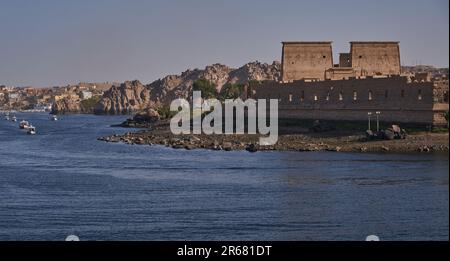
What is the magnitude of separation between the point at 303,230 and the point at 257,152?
13.6 metres

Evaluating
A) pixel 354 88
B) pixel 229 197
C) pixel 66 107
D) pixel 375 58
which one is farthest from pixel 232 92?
pixel 66 107

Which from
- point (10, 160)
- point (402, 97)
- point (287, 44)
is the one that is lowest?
point (10, 160)

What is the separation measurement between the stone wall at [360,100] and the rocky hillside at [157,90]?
63.7 m

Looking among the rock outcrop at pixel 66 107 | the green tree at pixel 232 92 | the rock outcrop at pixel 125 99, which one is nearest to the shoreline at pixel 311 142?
the green tree at pixel 232 92

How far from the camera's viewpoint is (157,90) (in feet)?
394

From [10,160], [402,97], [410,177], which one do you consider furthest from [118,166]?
[402,97]

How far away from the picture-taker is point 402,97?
25.9 m

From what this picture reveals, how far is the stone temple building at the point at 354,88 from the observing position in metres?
24.9

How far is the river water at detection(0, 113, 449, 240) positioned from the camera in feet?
32.9

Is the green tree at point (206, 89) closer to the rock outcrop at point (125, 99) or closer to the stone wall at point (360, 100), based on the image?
the stone wall at point (360, 100)

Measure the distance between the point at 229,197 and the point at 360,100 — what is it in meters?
15.6
